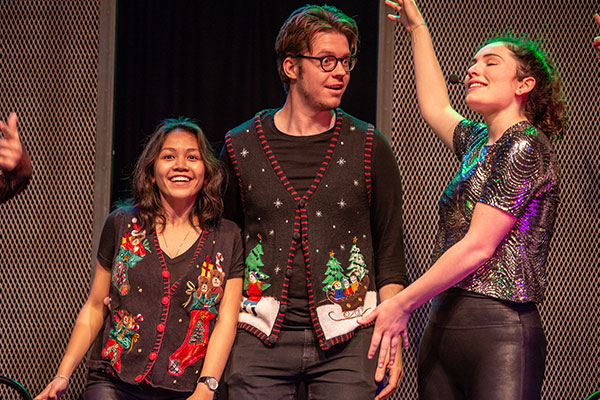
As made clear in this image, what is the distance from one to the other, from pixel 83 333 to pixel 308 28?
133cm

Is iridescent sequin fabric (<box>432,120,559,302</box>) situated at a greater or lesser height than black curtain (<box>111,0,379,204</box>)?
lesser

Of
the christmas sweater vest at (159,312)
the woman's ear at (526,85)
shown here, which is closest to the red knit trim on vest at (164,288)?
the christmas sweater vest at (159,312)

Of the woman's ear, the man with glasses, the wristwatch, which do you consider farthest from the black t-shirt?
the wristwatch

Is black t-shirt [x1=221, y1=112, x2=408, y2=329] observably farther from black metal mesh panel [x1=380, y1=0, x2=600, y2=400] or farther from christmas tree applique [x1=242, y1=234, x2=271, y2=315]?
black metal mesh panel [x1=380, y1=0, x2=600, y2=400]

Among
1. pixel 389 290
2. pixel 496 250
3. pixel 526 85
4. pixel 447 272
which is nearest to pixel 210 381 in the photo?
pixel 389 290

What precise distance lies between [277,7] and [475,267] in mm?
1778

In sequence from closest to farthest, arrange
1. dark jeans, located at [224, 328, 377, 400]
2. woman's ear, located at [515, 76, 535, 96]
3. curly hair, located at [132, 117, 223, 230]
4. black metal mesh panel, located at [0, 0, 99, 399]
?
woman's ear, located at [515, 76, 535, 96] < dark jeans, located at [224, 328, 377, 400] < curly hair, located at [132, 117, 223, 230] < black metal mesh panel, located at [0, 0, 99, 399]

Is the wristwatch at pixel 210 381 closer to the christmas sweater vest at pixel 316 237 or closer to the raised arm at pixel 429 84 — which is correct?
the christmas sweater vest at pixel 316 237

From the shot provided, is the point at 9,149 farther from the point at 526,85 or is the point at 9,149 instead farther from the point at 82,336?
the point at 526,85

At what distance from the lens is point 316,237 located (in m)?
2.18

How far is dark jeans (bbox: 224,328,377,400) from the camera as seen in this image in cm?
211

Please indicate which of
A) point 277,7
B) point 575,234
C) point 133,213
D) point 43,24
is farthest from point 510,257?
point 43,24

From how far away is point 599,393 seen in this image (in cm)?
251

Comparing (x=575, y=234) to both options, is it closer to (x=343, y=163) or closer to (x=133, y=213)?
(x=343, y=163)
